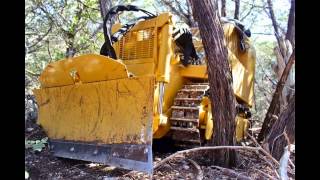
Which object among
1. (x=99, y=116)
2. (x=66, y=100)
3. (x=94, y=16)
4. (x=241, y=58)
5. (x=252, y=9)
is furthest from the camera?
(x=252, y=9)

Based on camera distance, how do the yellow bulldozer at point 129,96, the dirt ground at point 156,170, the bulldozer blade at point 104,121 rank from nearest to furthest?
the bulldozer blade at point 104,121, the yellow bulldozer at point 129,96, the dirt ground at point 156,170

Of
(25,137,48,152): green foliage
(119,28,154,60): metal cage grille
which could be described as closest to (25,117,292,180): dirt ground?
(25,137,48,152): green foliage

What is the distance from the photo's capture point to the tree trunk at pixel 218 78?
4444 mm

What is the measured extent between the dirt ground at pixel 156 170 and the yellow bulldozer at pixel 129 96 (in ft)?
0.55

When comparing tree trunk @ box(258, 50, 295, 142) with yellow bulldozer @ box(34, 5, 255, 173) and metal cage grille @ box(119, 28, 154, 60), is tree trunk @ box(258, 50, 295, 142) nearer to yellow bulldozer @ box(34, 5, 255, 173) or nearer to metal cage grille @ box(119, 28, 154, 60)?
yellow bulldozer @ box(34, 5, 255, 173)

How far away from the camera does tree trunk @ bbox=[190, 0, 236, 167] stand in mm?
4444

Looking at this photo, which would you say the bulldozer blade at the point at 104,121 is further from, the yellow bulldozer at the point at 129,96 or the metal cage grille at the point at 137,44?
the metal cage grille at the point at 137,44

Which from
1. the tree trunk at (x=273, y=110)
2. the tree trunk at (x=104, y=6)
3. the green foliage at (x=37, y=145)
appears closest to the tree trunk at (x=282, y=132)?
the tree trunk at (x=273, y=110)
